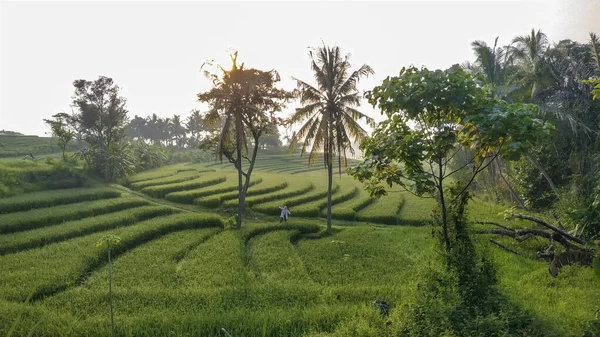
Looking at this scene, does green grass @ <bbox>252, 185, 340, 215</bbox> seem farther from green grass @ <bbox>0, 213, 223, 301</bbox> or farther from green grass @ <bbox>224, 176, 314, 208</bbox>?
green grass @ <bbox>0, 213, 223, 301</bbox>

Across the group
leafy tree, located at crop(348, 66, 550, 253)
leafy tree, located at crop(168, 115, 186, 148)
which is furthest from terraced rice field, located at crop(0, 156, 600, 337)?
leafy tree, located at crop(168, 115, 186, 148)

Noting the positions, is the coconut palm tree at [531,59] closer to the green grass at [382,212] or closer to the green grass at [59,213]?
the green grass at [382,212]

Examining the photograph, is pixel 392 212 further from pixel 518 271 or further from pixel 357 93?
pixel 518 271

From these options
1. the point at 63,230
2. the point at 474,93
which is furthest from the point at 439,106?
the point at 63,230

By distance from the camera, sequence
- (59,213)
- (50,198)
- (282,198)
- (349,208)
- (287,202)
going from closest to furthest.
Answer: (59,213)
(50,198)
(349,208)
(287,202)
(282,198)

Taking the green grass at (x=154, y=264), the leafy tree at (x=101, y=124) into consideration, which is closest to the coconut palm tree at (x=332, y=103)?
the green grass at (x=154, y=264)

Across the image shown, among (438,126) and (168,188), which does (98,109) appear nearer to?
(168,188)

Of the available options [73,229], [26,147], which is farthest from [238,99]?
[26,147]
